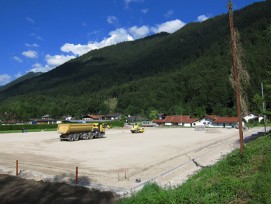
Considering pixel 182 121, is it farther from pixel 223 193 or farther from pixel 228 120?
pixel 223 193

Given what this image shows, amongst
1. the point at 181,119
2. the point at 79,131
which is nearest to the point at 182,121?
the point at 181,119

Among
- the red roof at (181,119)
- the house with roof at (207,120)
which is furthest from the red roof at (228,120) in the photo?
the red roof at (181,119)

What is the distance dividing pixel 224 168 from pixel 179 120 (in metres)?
124

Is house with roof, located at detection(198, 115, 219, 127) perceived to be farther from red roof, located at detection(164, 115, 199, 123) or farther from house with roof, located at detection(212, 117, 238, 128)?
house with roof, located at detection(212, 117, 238, 128)

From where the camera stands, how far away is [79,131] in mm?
49375

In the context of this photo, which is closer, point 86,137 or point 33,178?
point 33,178

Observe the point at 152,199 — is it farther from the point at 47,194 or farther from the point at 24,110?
the point at 24,110

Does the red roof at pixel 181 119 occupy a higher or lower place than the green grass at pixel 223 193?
higher

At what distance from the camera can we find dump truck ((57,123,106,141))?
4709 centimetres

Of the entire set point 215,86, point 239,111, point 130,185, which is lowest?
point 130,185

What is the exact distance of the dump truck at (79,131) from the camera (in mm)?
47094

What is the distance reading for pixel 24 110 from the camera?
566 ft

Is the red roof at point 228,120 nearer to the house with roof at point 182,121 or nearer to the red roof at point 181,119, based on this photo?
the house with roof at point 182,121

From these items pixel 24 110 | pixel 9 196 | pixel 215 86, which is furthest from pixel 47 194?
pixel 24 110
